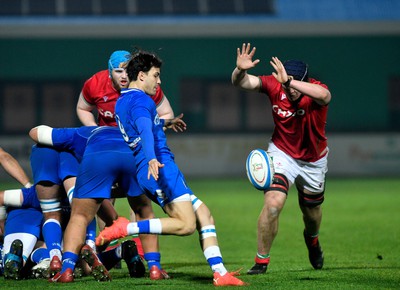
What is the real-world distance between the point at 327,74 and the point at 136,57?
22.7 meters

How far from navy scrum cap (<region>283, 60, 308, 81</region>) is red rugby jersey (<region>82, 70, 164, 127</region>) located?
1574 mm

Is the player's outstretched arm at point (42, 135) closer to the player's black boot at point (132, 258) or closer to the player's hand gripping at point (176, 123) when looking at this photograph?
the player's hand gripping at point (176, 123)

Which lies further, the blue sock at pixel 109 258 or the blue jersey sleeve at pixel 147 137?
the blue sock at pixel 109 258

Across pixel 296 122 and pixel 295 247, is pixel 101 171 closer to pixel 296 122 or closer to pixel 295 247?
pixel 296 122

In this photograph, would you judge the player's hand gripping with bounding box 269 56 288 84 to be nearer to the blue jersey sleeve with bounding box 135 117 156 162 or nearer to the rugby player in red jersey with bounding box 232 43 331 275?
the rugby player in red jersey with bounding box 232 43 331 275

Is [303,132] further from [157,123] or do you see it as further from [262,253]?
[157,123]

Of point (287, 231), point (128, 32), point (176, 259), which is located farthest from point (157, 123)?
point (128, 32)

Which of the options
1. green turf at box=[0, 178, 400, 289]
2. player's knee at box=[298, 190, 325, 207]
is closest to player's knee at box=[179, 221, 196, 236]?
green turf at box=[0, 178, 400, 289]

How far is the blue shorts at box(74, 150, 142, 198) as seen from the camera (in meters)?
8.52

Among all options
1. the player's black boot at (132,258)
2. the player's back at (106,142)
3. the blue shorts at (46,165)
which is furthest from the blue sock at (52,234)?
the player's back at (106,142)

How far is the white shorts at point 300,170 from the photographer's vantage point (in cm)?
1010

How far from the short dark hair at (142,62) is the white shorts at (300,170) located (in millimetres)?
2146

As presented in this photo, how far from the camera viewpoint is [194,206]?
27.9 feet

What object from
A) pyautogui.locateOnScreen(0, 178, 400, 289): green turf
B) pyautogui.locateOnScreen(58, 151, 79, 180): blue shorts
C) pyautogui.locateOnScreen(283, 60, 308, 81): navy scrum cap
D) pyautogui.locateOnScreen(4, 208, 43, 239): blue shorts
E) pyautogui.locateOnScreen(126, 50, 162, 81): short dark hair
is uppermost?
Result: pyautogui.locateOnScreen(126, 50, 162, 81): short dark hair
